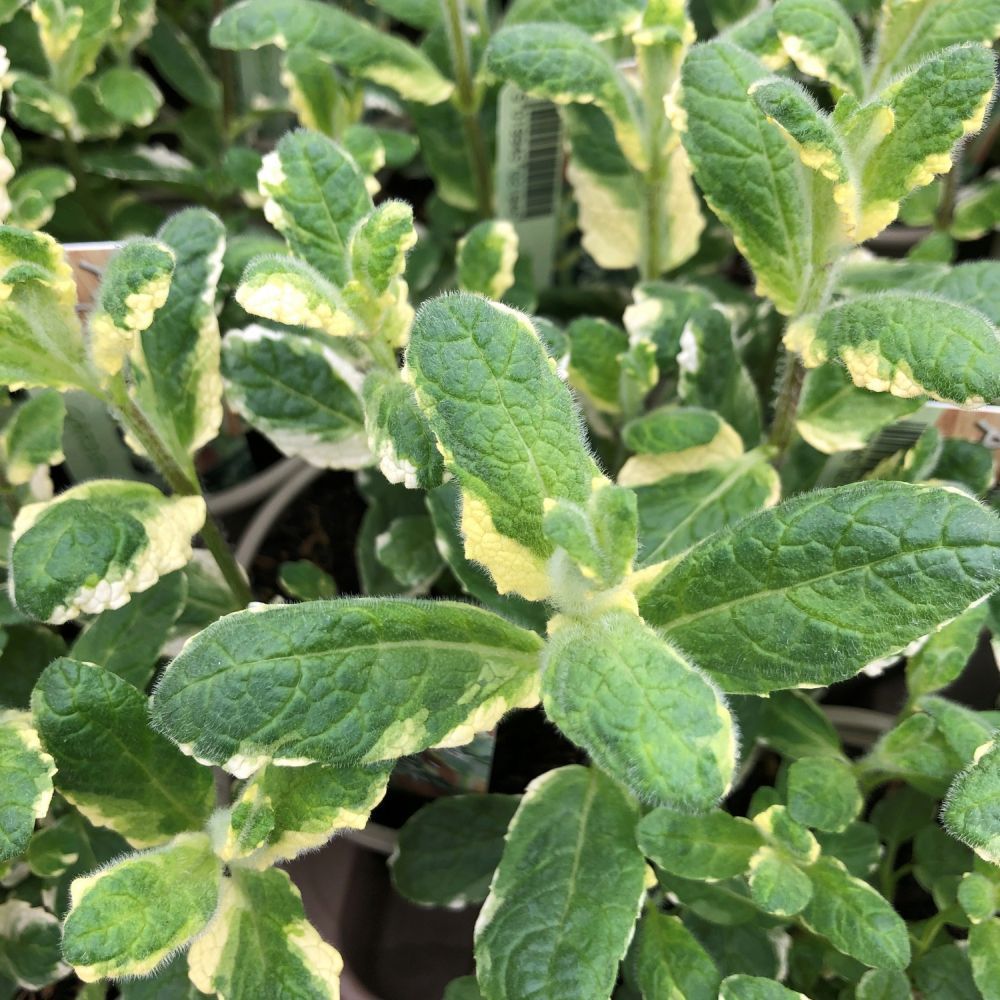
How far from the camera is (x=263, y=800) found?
0.67 m

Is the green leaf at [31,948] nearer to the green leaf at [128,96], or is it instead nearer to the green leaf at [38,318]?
the green leaf at [38,318]

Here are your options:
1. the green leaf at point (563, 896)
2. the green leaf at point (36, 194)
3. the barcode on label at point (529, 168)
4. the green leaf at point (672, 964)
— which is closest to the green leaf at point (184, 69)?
the green leaf at point (36, 194)

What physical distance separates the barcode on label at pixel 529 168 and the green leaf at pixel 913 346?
49 cm

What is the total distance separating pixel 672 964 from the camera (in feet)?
2.54

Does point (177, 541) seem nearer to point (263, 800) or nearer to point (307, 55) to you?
point (263, 800)

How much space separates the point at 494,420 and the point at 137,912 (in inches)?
14.3

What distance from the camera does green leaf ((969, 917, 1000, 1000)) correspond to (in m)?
0.72

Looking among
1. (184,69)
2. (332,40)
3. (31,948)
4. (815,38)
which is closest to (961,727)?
(815,38)

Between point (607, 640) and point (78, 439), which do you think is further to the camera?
point (78, 439)

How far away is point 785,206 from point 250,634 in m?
0.48

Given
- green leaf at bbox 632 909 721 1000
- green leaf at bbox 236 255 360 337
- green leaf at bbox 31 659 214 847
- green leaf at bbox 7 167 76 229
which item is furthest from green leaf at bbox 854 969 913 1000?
green leaf at bbox 7 167 76 229

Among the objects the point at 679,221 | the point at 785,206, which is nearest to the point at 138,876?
the point at 785,206

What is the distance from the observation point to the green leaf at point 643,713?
1.76 feet

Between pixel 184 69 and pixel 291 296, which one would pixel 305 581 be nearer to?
pixel 291 296
